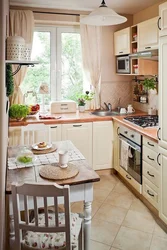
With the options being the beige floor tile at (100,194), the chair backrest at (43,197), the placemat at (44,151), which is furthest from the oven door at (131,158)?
the chair backrest at (43,197)

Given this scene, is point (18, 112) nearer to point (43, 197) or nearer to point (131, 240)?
point (131, 240)

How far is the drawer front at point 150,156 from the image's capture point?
2.92 meters

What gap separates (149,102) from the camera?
14.0 feet

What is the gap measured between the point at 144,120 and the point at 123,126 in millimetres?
298

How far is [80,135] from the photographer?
3.96 m

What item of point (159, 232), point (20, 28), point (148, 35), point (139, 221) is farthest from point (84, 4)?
point (159, 232)

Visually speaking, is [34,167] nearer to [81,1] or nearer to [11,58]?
[11,58]

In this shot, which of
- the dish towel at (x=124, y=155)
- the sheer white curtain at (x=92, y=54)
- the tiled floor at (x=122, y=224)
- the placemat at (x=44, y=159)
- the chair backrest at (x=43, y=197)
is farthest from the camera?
the sheer white curtain at (x=92, y=54)

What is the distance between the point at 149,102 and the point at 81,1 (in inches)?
70.1

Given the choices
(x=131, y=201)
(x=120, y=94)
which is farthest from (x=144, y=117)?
(x=131, y=201)

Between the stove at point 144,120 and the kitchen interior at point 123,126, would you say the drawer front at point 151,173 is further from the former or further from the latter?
the stove at point 144,120

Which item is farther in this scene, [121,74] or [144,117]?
[121,74]

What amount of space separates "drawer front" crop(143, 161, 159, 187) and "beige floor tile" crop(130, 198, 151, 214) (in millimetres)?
370

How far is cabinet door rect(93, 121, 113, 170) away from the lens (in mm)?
4031
